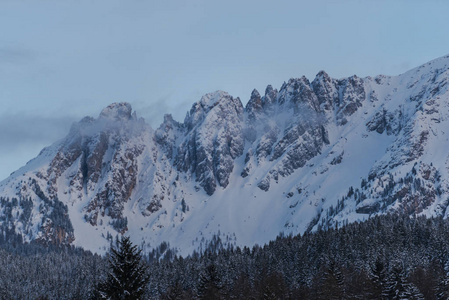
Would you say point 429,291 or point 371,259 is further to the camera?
point 371,259

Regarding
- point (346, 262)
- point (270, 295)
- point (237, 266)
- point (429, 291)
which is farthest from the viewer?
point (237, 266)

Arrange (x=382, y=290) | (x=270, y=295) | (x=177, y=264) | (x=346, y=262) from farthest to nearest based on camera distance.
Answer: (x=177, y=264)
(x=346, y=262)
(x=382, y=290)
(x=270, y=295)

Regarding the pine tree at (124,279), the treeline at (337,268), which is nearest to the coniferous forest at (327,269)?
the treeline at (337,268)

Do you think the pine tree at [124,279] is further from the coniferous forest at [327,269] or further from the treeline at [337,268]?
the coniferous forest at [327,269]

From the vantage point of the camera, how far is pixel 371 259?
138m

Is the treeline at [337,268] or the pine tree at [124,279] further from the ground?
the treeline at [337,268]

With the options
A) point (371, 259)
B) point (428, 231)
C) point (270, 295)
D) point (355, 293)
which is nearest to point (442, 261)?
point (371, 259)

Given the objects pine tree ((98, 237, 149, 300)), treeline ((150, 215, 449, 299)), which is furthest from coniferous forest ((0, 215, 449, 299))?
pine tree ((98, 237, 149, 300))

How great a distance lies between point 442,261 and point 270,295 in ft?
276

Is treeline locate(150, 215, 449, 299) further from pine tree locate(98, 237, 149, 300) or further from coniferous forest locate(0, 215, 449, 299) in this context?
pine tree locate(98, 237, 149, 300)

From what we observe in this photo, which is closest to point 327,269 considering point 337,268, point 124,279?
point 337,268

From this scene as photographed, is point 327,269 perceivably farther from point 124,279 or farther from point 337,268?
point 124,279

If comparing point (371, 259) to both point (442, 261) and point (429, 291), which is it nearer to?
point (442, 261)

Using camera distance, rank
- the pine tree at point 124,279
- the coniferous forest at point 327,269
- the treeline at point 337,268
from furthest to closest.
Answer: the coniferous forest at point 327,269 < the treeline at point 337,268 < the pine tree at point 124,279
